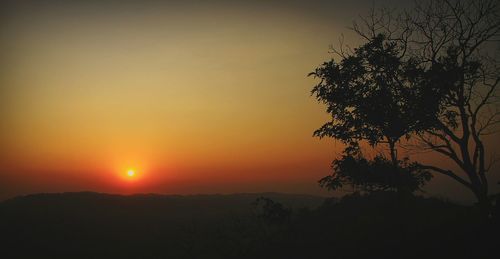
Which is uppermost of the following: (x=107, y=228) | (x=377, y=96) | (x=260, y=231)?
(x=377, y=96)

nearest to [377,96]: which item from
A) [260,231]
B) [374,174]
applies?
[374,174]

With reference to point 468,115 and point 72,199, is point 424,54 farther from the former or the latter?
point 72,199

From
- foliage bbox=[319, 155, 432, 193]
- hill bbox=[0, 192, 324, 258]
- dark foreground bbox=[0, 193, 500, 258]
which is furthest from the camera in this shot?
hill bbox=[0, 192, 324, 258]

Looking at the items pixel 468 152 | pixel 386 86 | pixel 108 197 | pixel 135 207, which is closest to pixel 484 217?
pixel 468 152

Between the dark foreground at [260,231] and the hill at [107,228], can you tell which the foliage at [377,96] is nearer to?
the dark foreground at [260,231]

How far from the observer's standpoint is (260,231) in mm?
41375

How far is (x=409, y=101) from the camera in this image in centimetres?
2006

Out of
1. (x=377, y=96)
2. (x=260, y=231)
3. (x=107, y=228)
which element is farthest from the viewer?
(x=107, y=228)

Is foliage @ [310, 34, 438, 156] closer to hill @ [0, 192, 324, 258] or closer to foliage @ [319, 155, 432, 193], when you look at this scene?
foliage @ [319, 155, 432, 193]

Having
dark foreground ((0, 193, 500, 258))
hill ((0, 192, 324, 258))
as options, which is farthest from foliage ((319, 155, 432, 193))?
hill ((0, 192, 324, 258))

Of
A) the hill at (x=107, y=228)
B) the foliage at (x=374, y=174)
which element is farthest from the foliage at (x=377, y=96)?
the hill at (x=107, y=228)

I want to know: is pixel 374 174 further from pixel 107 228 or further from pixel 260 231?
pixel 107 228

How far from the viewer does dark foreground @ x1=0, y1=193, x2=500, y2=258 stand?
17.1 m

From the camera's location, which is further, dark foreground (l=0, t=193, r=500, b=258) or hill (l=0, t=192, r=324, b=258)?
hill (l=0, t=192, r=324, b=258)
